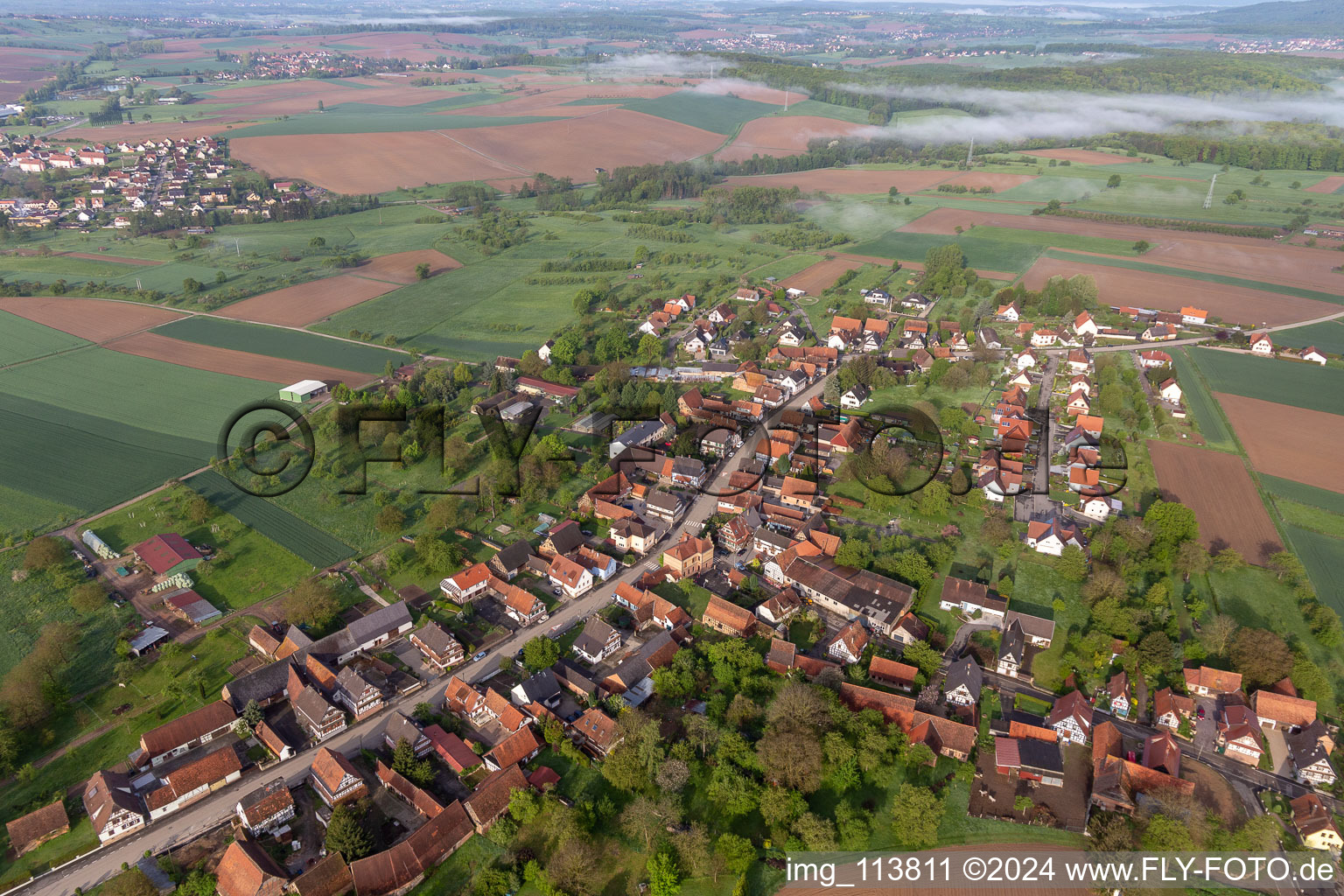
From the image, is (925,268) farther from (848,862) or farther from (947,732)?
(848,862)

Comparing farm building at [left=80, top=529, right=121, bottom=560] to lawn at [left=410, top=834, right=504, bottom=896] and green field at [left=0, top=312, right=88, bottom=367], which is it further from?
green field at [left=0, top=312, right=88, bottom=367]

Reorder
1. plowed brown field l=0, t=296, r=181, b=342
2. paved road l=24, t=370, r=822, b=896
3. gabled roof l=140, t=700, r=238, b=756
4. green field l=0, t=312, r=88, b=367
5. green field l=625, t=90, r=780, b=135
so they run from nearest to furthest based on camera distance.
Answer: paved road l=24, t=370, r=822, b=896 → gabled roof l=140, t=700, r=238, b=756 → green field l=0, t=312, r=88, b=367 → plowed brown field l=0, t=296, r=181, b=342 → green field l=625, t=90, r=780, b=135

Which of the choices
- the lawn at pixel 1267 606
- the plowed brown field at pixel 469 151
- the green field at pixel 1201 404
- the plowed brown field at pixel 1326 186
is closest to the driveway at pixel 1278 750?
the lawn at pixel 1267 606

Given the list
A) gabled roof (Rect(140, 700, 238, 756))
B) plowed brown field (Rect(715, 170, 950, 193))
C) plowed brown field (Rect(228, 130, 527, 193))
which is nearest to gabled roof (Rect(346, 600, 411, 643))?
gabled roof (Rect(140, 700, 238, 756))

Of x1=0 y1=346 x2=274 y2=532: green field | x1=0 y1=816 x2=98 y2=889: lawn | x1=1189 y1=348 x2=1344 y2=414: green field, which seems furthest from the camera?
x1=1189 y1=348 x2=1344 y2=414: green field

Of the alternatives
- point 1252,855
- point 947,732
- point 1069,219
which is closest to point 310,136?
point 1069,219

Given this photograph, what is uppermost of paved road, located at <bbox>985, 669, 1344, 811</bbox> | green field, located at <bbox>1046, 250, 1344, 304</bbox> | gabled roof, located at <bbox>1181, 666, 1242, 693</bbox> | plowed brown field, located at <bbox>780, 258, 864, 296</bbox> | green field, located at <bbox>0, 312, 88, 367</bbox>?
green field, located at <bbox>1046, 250, 1344, 304</bbox>

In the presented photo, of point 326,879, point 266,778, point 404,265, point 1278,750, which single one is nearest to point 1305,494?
point 1278,750

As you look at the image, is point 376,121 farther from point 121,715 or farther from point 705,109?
point 121,715
